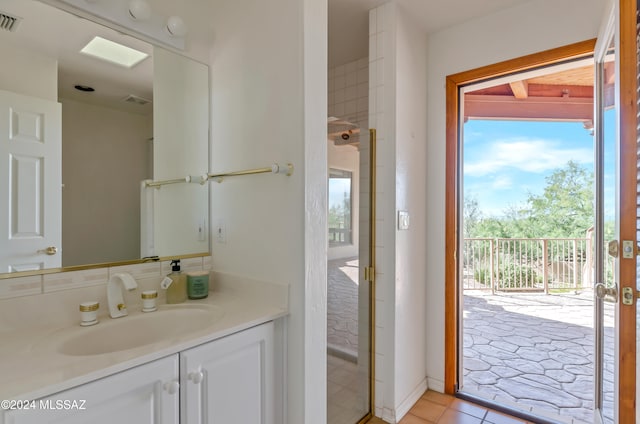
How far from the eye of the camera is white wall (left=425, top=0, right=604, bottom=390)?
71.3 inches

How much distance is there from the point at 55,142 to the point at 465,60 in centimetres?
231

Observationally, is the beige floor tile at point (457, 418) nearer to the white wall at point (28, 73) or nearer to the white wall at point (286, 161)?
the white wall at point (286, 161)

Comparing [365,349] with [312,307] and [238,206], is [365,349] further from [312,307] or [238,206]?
[238,206]

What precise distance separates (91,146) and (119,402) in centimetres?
98

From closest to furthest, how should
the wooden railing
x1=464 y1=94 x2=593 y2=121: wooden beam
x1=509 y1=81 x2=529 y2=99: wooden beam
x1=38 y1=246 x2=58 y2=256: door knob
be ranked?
1. x1=38 y1=246 x2=58 y2=256: door knob
2. x1=509 y1=81 x2=529 y2=99: wooden beam
3. x1=464 y1=94 x2=593 y2=121: wooden beam
4. the wooden railing

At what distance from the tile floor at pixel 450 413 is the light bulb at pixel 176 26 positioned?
232 centimetres

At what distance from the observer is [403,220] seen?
1922 mm

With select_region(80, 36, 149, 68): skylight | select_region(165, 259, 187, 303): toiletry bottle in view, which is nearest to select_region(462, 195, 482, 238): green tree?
select_region(165, 259, 187, 303): toiletry bottle

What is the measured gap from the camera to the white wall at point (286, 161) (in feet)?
4.09

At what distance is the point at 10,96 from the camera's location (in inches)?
42.1

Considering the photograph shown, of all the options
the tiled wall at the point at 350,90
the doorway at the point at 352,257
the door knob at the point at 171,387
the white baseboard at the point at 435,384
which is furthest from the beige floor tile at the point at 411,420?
the tiled wall at the point at 350,90

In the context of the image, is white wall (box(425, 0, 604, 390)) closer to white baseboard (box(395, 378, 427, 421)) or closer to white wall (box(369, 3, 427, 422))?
white baseboard (box(395, 378, 427, 421))

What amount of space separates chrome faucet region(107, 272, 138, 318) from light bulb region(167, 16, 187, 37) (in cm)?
109

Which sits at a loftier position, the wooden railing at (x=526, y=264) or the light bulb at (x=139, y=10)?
the light bulb at (x=139, y=10)
